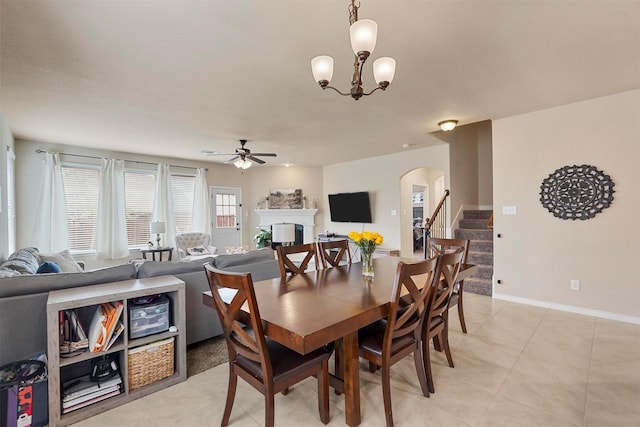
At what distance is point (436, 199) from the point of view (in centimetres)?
906

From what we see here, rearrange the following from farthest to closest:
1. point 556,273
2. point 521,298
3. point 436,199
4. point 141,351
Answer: point 436,199 < point 521,298 < point 556,273 < point 141,351

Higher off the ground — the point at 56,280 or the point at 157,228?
the point at 157,228

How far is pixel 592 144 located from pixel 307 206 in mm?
5898

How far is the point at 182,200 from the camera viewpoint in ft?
22.5

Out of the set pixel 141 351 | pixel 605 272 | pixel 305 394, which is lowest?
pixel 305 394

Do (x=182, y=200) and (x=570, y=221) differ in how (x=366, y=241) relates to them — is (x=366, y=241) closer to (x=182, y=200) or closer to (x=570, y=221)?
(x=570, y=221)

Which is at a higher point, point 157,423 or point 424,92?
point 424,92

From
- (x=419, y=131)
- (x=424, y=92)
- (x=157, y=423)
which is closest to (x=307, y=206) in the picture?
(x=419, y=131)

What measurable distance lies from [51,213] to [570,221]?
7927mm

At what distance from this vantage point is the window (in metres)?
7.49

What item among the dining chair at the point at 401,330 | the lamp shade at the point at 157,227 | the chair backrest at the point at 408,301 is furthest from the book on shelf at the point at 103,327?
the lamp shade at the point at 157,227

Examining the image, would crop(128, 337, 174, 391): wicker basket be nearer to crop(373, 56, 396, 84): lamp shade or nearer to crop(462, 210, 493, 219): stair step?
crop(373, 56, 396, 84): lamp shade

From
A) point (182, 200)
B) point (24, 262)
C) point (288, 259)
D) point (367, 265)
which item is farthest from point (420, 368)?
point (182, 200)

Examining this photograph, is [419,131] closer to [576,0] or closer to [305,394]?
[576,0]
